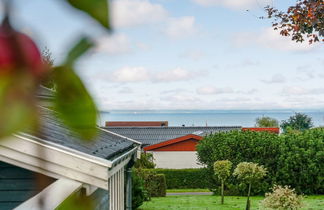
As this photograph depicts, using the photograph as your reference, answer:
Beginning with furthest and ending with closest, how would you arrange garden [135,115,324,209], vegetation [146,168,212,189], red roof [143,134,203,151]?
red roof [143,134,203,151], vegetation [146,168,212,189], garden [135,115,324,209]

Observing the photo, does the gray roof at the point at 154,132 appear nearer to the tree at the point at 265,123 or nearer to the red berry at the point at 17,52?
the tree at the point at 265,123

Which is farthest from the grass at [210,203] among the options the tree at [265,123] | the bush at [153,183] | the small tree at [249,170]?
the tree at [265,123]

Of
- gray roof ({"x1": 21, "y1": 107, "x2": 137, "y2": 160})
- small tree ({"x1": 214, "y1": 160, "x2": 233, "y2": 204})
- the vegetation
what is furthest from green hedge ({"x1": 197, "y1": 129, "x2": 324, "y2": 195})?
gray roof ({"x1": 21, "y1": 107, "x2": 137, "y2": 160})

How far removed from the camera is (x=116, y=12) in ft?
0.66

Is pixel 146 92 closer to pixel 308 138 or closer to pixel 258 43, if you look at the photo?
pixel 258 43

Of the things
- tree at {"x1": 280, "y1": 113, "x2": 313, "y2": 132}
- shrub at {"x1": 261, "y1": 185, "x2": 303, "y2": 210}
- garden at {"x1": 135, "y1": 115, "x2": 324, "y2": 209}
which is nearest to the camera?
shrub at {"x1": 261, "y1": 185, "x2": 303, "y2": 210}

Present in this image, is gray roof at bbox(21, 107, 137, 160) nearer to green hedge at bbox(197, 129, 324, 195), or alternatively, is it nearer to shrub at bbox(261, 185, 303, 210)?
shrub at bbox(261, 185, 303, 210)

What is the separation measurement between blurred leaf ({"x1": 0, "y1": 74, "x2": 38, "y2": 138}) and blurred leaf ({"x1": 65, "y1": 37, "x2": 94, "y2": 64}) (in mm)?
18

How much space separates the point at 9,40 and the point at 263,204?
34.0ft

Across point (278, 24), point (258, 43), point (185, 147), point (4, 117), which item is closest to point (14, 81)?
point (4, 117)

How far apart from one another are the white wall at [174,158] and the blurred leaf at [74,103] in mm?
24743

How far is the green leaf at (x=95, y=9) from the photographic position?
0.18 meters

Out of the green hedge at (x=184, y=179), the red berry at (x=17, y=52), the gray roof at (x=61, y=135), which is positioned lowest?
the green hedge at (x=184, y=179)

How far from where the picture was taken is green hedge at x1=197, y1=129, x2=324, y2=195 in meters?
16.3
